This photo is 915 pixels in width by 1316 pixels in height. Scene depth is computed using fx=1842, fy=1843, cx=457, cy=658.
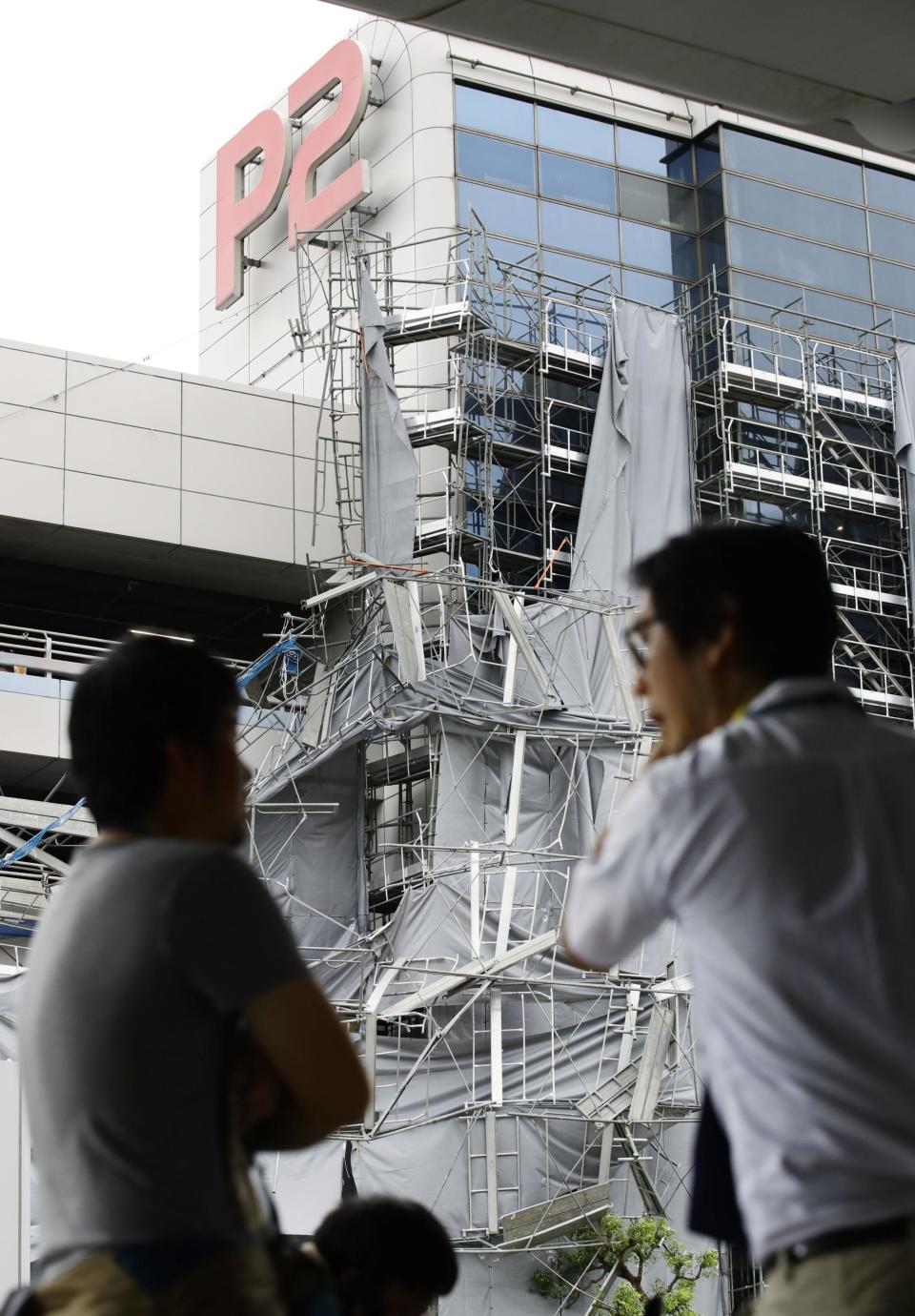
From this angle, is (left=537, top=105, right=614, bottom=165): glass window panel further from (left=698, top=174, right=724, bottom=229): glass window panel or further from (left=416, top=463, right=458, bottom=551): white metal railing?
(left=416, top=463, right=458, bottom=551): white metal railing

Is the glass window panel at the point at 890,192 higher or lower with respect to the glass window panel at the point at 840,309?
higher

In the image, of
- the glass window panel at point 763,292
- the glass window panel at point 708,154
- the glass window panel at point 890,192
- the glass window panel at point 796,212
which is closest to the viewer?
the glass window panel at point 763,292

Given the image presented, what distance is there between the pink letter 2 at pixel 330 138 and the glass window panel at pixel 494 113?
1.77m

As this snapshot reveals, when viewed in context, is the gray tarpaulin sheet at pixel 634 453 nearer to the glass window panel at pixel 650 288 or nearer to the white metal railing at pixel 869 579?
the glass window panel at pixel 650 288

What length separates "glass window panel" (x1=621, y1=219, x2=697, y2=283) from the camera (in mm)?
32156

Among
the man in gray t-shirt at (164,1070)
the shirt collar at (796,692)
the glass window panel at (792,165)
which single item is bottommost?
Answer: the man in gray t-shirt at (164,1070)

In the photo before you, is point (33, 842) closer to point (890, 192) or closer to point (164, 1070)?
point (890, 192)

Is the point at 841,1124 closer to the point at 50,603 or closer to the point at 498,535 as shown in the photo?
the point at 498,535

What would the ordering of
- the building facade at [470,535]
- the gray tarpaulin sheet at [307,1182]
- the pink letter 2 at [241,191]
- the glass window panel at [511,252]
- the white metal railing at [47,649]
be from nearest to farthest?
the gray tarpaulin sheet at [307,1182] < the building facade at [470,535] < the white metal railing at [47,649] < the glass window panel at [511,252] < the pink letter 2 at [241,191]

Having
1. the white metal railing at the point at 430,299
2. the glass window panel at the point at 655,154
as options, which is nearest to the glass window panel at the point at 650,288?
the glass window panel at the point at 655,154

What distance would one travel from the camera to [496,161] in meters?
31.5

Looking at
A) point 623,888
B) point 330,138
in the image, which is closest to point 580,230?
point 330,138

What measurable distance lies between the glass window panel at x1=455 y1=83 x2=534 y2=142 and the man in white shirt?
1179 inches

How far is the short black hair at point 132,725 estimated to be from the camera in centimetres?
279
